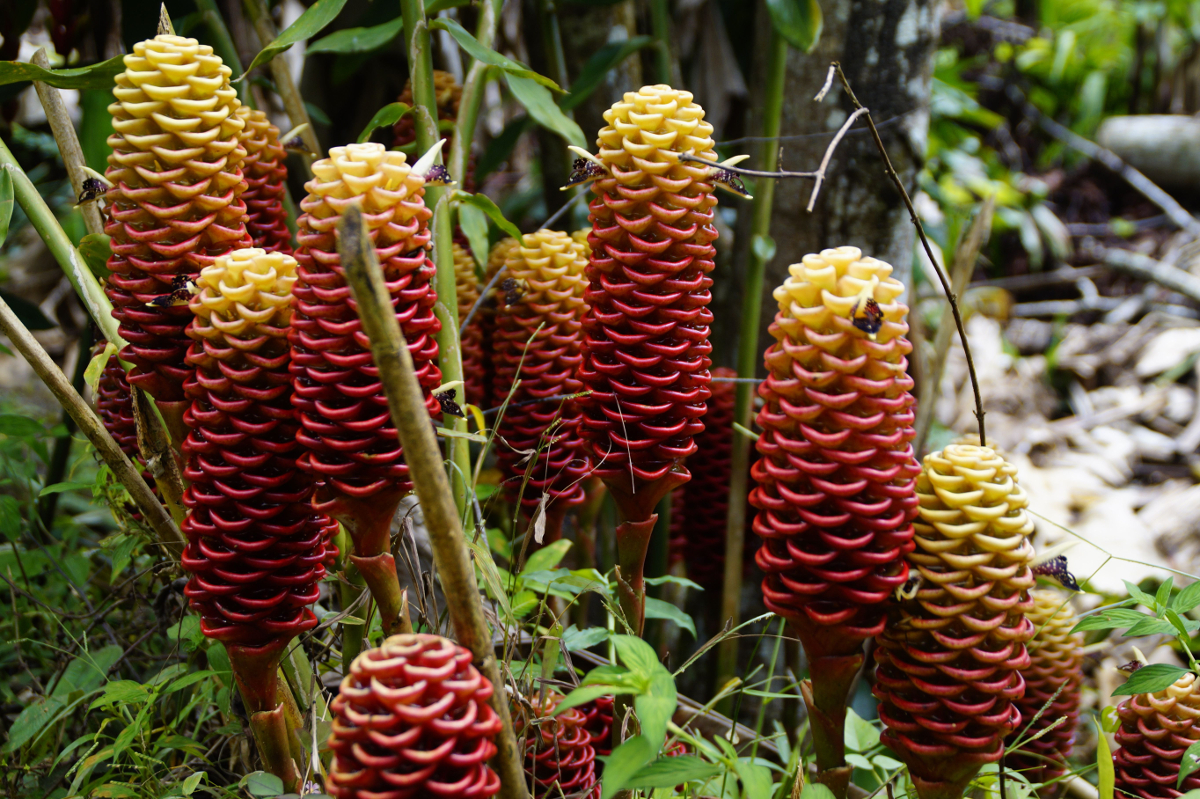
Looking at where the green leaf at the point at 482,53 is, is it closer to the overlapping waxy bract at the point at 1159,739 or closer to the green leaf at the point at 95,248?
the green leaf at the point at 95,248

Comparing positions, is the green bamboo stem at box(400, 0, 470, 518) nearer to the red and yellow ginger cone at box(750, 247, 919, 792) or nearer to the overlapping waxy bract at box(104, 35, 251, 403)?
the overlapping waxy bract at box(104, 35, 251, 403)

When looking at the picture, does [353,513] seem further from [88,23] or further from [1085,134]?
[1085,134]

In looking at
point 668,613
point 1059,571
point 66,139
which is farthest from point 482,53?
point 1059,571

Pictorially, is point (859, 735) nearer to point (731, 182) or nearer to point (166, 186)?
point (731, 182)

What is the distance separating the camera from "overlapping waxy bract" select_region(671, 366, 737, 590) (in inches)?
53.9

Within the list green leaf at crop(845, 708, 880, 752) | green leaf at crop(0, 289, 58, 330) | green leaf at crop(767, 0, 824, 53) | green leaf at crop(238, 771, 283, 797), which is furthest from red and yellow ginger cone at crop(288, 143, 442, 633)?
green leaf at crop(0, 289, 58, 330)

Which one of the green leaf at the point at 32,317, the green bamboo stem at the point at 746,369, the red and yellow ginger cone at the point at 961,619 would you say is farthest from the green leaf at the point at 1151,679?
the green leaf at the point at 32,317

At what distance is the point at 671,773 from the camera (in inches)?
24.7

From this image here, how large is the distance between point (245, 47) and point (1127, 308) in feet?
12.3

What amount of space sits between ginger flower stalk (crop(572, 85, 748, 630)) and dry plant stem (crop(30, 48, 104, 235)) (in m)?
0.60

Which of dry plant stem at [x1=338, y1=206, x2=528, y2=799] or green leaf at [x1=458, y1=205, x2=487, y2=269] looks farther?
green leaf at [x1=458, y1=205, x2=487, y2=269]

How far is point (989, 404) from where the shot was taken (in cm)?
340

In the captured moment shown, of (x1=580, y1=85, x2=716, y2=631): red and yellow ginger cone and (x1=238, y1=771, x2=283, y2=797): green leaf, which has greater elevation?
(x1=580, y1=85, x2=716, y2=631): red and yellow ginger cone

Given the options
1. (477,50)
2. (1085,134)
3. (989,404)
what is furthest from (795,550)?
(1085,134)
